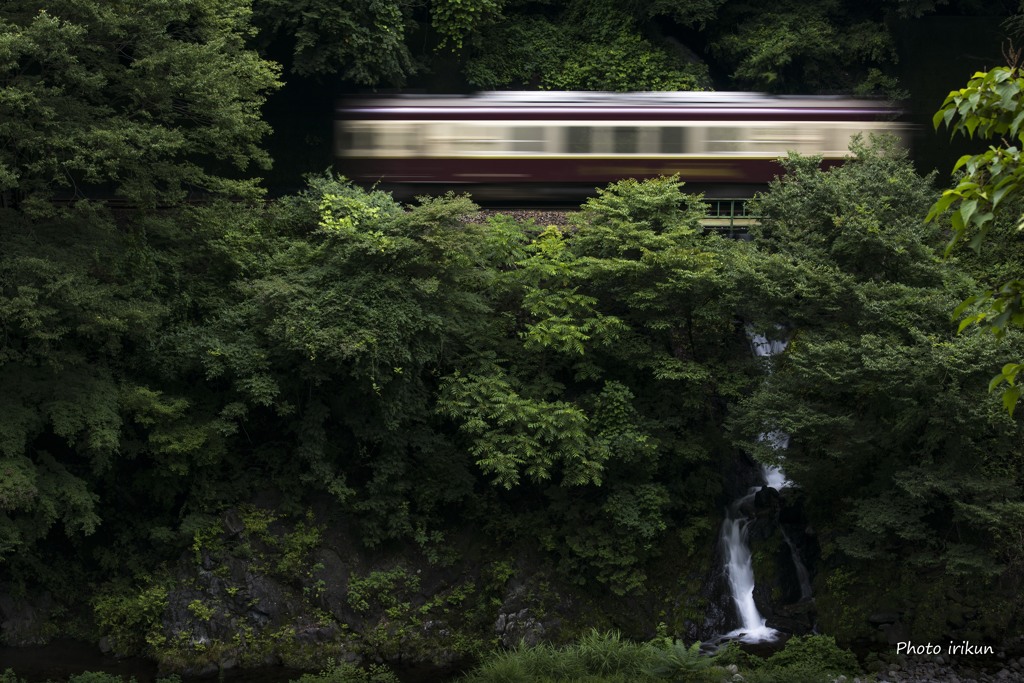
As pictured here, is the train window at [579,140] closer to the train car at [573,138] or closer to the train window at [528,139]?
the train car at [573,138]

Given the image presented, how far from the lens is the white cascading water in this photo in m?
18.5

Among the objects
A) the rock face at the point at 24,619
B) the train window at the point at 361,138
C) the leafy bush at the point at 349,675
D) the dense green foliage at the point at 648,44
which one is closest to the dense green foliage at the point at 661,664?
the leafy bush at the point at 349,675

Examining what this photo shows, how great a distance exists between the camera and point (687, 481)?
20.1m

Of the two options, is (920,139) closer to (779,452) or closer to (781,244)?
(781,244)

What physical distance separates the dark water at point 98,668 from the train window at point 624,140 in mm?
12387

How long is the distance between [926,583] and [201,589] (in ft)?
41.6

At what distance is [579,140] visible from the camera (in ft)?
77.9

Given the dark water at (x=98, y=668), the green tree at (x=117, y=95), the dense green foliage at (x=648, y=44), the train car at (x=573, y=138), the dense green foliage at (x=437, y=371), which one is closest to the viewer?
the green tree at (x=117, y=95)

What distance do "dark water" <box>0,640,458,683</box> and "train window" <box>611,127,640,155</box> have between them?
12387 mm

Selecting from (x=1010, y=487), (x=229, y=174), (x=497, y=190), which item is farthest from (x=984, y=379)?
(x=229, y=174)

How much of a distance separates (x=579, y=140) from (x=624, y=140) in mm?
1055

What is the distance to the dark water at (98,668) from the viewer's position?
1712 centimetres

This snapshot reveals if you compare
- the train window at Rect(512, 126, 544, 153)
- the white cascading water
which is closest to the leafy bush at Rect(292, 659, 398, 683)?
the white cascading water

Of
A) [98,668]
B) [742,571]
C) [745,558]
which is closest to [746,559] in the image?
[745,558]
